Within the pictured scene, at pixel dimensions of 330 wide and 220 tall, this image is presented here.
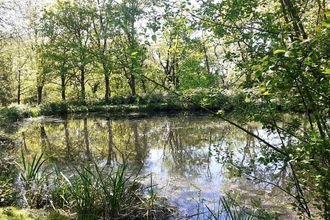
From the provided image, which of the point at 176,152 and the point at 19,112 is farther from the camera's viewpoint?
the point at 19,112

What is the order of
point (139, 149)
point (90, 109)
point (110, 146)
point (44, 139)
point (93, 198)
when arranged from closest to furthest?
point (93, 198) < point (139, 149) < point (110, 146) < point (44, 139) < point (90, 109)

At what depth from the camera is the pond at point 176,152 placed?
6.05 meters

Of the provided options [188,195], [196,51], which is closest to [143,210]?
[188,195]

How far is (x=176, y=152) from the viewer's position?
10844 mm

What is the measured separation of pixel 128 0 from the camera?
3449 mm

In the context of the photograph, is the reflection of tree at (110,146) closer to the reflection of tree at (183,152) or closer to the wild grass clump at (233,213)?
the reflection of tree at (183,152)

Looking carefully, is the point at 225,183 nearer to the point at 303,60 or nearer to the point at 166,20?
the point at 166,20

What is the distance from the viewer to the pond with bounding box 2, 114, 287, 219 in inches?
238

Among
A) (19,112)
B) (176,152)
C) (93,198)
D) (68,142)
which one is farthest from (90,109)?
(93,198)

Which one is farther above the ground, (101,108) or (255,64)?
(255,64)

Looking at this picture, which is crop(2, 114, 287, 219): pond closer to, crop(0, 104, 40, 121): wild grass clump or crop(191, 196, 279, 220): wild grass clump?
crop(191, 196, 279, 220): wild grass clump

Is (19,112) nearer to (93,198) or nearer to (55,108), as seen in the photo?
(55,108)

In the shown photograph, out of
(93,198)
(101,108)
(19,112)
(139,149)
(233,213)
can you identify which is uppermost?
(101,108)

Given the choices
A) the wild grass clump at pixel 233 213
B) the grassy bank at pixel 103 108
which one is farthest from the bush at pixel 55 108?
the wild grass clump at pixel 233 213
